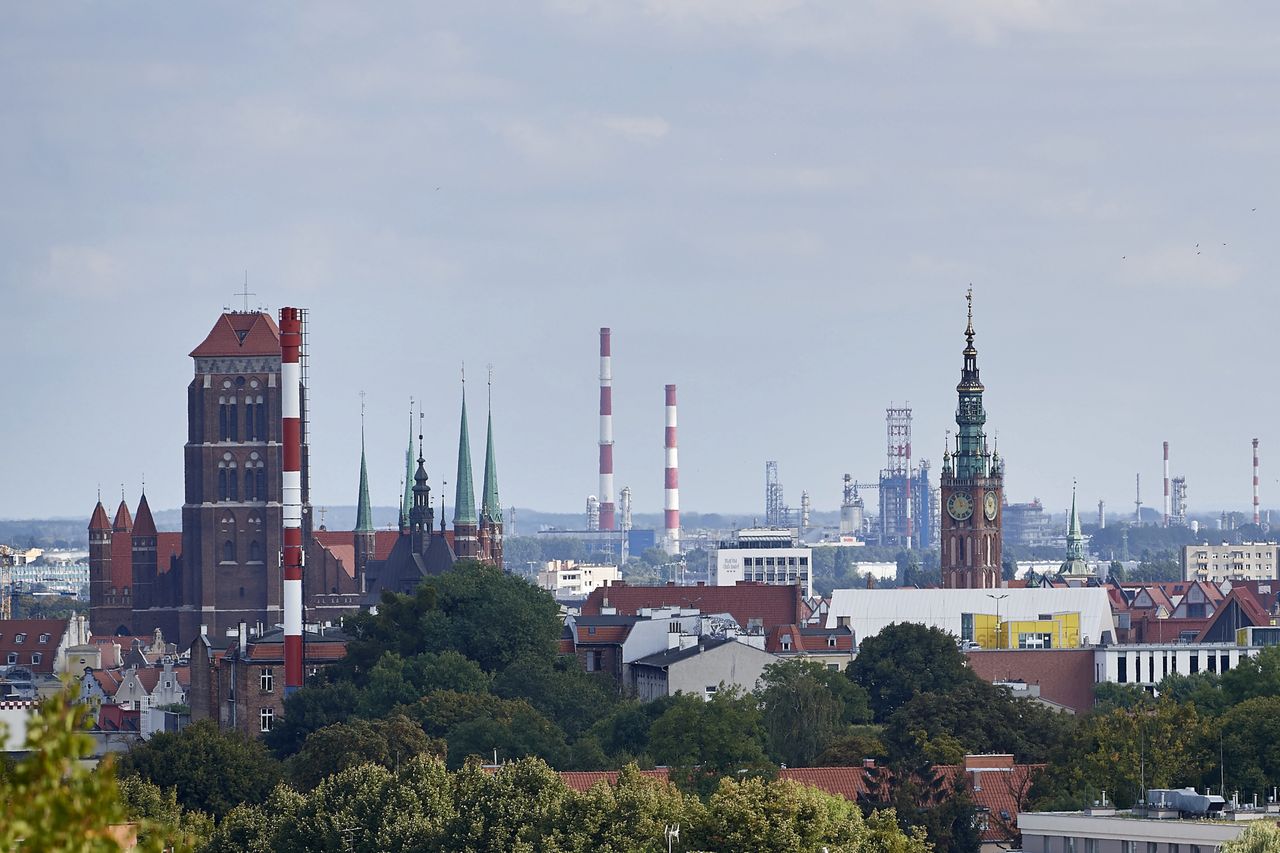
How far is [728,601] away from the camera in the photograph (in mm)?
154500

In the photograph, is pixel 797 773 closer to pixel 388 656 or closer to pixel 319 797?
pixel 319 797

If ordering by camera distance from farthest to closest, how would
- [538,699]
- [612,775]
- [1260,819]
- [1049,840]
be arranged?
[538,699] < [612,775] < [1049,840] < [1260,819]

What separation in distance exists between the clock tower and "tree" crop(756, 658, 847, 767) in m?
63.7

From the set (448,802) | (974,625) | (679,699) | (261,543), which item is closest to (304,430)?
(261,543)

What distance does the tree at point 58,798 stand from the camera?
16.6m

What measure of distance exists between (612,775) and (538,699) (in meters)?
31.2

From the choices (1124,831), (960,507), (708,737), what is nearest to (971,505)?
(960,507)

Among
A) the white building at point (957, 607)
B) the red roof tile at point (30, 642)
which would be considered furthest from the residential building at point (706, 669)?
the red roof tile at point (30, 642)

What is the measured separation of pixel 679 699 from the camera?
9656 centimetres

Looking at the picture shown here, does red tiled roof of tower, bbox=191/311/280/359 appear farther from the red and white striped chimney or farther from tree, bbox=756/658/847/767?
tree, bbox=756/658/847/767

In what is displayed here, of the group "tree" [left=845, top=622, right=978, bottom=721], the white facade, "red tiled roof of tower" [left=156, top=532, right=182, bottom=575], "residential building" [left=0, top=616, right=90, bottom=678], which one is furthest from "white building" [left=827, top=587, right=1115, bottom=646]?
"red tiled roof of tower" [left=156, top=532, right=182, bottom=575]

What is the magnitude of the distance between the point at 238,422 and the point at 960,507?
4368cm

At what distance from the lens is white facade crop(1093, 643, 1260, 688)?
129 metres

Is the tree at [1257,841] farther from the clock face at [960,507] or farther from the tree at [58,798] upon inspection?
the clock face at [960,507]
